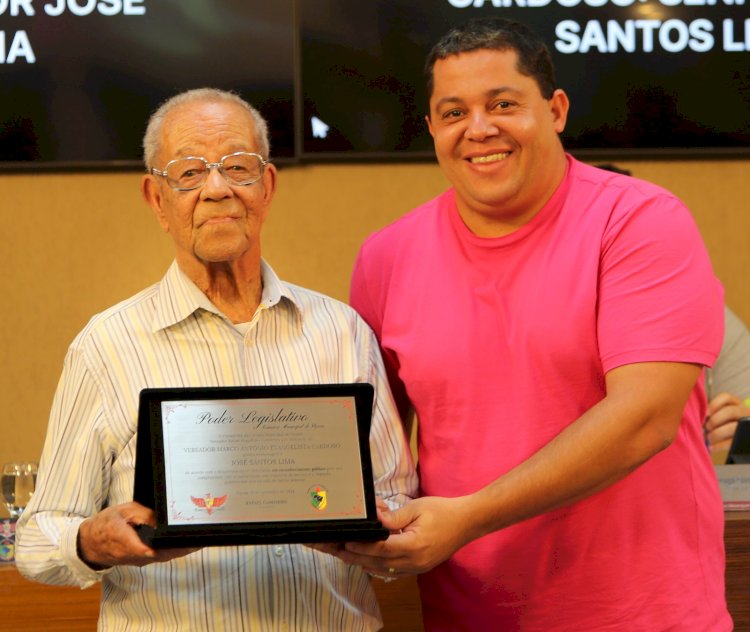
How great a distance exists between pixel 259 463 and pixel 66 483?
333 millimetres

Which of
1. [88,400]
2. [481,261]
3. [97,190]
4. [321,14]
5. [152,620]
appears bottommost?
[152,620]

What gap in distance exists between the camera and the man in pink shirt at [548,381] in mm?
1767

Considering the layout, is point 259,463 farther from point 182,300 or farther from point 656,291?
point 656,291

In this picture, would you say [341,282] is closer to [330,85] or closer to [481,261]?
[330,85]

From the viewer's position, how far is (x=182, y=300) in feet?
6.15

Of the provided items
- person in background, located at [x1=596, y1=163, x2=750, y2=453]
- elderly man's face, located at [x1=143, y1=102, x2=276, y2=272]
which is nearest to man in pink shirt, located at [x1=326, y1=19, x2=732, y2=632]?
elderly man's face, located at [x1=143, y1=102, x2=276, y2=272]

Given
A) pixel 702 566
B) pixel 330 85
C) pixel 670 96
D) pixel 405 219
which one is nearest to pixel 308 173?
pixel 330 85

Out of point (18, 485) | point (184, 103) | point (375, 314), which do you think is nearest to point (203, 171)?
point (184, 103)

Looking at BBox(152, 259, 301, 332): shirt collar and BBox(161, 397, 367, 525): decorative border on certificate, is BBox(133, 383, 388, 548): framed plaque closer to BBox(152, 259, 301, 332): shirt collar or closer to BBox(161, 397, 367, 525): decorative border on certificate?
BBox(161, 397, 367, 525): decorative border on certificate

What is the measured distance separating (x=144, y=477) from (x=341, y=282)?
2143 mm

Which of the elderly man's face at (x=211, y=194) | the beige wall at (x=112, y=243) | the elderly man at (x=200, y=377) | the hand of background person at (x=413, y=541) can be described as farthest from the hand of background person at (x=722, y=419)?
the elderly man's face at (x=211, y=194)

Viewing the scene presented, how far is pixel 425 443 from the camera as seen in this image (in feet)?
6.57

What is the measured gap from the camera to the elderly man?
1761mm

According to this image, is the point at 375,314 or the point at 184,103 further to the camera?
the point at 375,314
